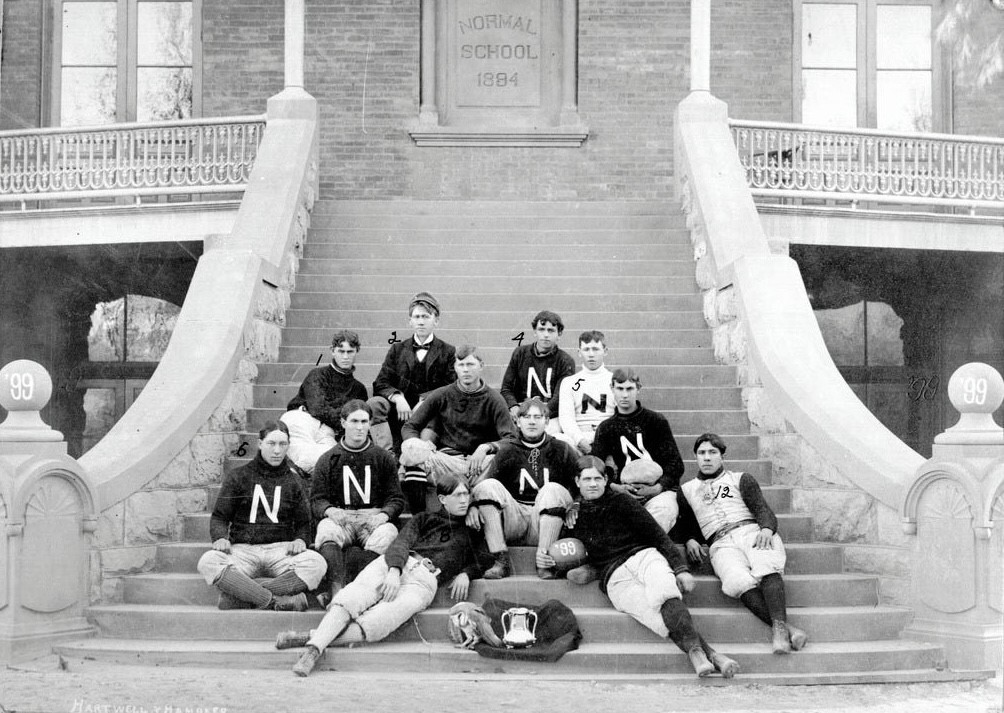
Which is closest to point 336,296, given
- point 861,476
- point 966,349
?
point 861,476

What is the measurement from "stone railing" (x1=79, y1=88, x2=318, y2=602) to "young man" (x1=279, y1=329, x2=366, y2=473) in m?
0.68

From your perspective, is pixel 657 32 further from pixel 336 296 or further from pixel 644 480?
pixel 644 480

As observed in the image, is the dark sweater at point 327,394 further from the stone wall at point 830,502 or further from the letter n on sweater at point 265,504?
the stone wall at point 830,502

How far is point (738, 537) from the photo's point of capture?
7551 millimetres

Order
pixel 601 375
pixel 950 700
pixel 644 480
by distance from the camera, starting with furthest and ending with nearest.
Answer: pixel 601 375 < pixel 644 480 < pixel 950 700

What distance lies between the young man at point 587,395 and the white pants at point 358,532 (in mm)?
1623

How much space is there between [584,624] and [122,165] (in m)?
9.32

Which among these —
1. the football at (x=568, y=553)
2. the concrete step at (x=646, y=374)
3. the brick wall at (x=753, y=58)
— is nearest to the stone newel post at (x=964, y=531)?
the football at (x=568, y=553)

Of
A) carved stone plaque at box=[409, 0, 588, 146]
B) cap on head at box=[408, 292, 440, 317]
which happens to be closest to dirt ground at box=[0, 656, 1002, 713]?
cap on head at box=[408, 292, 440, 317]

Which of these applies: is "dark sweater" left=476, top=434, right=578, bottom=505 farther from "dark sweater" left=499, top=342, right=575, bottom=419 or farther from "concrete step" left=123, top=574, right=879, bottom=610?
"dark sweater" left=499, top=342, right=575, bottom=419

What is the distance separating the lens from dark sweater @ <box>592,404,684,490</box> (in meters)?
8.03

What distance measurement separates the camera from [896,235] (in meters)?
13.6

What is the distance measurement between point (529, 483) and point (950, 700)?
2745 millimetres

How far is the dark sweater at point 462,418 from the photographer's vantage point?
8367mm
